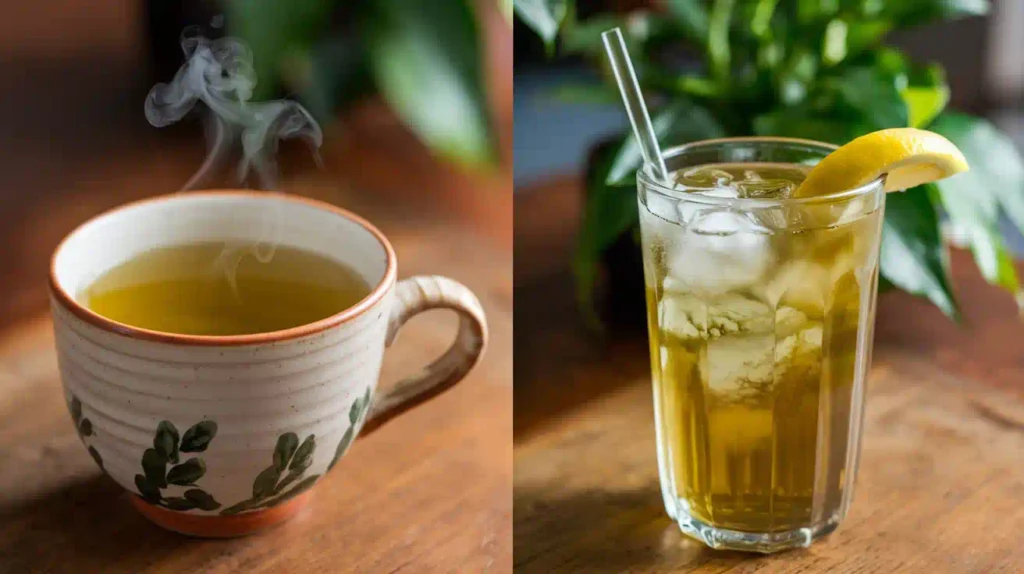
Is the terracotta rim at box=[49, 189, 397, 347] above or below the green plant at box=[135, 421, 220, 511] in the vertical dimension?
above

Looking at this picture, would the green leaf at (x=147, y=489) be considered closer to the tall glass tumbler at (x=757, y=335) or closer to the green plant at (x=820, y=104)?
the tall glass tumbler at (x=757, y=335)

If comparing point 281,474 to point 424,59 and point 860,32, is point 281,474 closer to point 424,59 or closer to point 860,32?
point 860,32

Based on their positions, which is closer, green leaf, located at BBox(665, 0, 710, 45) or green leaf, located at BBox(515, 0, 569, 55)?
green leaf, located at BBox(515, 0, 569, 55)

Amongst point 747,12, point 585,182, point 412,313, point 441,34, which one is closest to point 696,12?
point 747,12

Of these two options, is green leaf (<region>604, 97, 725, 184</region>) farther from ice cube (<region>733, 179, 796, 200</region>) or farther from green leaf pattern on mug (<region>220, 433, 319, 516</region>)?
green leaf pattern on mug (<region>220, 433, 319, 516</region>)

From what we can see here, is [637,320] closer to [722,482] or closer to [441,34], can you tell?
[722,482]

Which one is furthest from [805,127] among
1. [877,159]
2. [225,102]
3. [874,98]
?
[225,102]

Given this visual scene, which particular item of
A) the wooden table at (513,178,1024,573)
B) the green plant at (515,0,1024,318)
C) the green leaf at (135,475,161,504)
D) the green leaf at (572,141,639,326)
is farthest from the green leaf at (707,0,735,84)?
the green leaf at (135,475,161,504)
